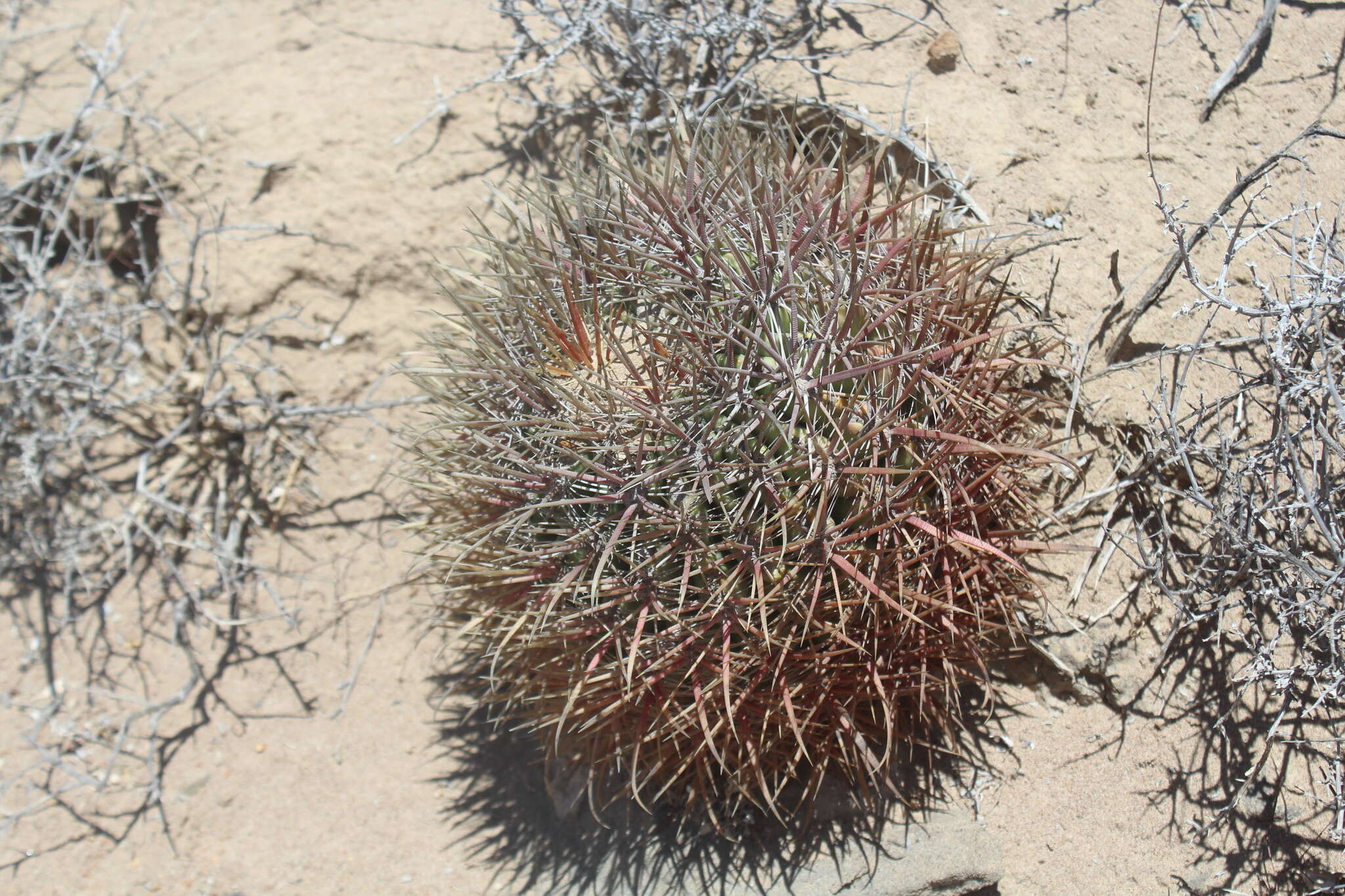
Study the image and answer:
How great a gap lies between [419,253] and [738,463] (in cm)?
199

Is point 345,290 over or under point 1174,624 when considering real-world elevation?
over

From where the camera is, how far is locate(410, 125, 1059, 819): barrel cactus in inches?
62.9

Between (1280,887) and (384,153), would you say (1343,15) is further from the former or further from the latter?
(384,153)

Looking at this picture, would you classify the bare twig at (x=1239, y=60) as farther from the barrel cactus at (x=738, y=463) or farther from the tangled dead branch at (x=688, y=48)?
the barrel cactus at (x=738, y=463)

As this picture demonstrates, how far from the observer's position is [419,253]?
10.3 feet

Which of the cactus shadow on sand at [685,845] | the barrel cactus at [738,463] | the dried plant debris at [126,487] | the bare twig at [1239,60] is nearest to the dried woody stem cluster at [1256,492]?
the bare twig at [1239,60]

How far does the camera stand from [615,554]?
171 centimetres

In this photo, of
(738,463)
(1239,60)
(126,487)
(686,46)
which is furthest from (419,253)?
(1239,60)

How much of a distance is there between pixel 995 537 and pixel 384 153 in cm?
249

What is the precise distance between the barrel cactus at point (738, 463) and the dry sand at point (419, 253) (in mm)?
484

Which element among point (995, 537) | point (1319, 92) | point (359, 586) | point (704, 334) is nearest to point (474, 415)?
point (704, 334)

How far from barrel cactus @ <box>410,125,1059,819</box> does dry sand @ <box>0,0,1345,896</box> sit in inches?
19.1

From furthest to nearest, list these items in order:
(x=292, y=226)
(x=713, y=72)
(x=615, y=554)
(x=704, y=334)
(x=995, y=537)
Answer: (x=292, y=226)
(x=713, y=72)
(x=995, y=537)
(x=615, y=554)
(x=704, y=334)

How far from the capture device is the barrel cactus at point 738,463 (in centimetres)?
160
